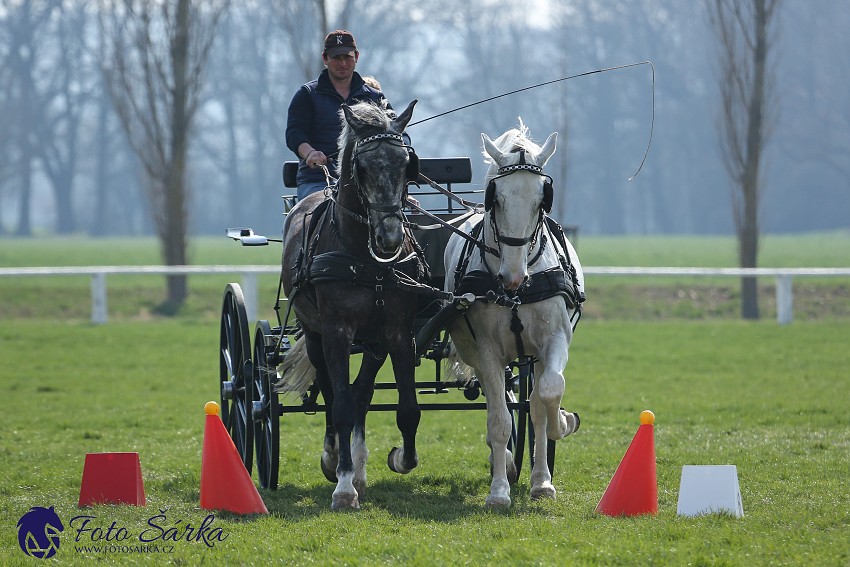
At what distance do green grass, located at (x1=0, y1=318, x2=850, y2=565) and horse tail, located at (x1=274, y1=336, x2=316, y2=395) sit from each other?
63 cm

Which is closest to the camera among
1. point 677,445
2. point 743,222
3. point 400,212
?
point 400,212

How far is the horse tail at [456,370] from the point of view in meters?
8.10

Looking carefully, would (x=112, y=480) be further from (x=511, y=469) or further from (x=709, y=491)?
(x=709, y=491)

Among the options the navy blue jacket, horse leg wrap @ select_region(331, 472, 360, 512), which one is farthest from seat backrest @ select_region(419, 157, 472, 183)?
horse leg wrap @ select_region(331, 472, 360, 512)

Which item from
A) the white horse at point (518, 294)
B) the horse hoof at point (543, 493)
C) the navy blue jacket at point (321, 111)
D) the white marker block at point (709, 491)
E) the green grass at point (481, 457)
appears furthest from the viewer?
the navy blue jacket at point (321, 111)

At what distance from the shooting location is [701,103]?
226 feet

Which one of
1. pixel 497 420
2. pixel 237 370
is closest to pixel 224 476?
pixel 497 420

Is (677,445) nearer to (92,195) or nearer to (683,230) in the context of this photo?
(683,230)

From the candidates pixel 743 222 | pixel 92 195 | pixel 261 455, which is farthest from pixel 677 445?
pixel 92 195

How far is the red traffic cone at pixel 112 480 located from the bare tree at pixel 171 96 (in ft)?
55.2

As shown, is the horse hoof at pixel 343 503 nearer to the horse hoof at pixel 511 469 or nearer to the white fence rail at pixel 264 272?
the horse hoof at pixel 511 469

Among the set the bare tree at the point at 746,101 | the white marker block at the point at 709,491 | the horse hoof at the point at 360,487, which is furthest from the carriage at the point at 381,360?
the bare tree at the point at 746,101

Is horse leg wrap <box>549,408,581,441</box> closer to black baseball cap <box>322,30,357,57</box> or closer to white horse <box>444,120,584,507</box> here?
white horse <box>444,120,584,507</box>

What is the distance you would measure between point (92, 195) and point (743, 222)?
63.5 m
